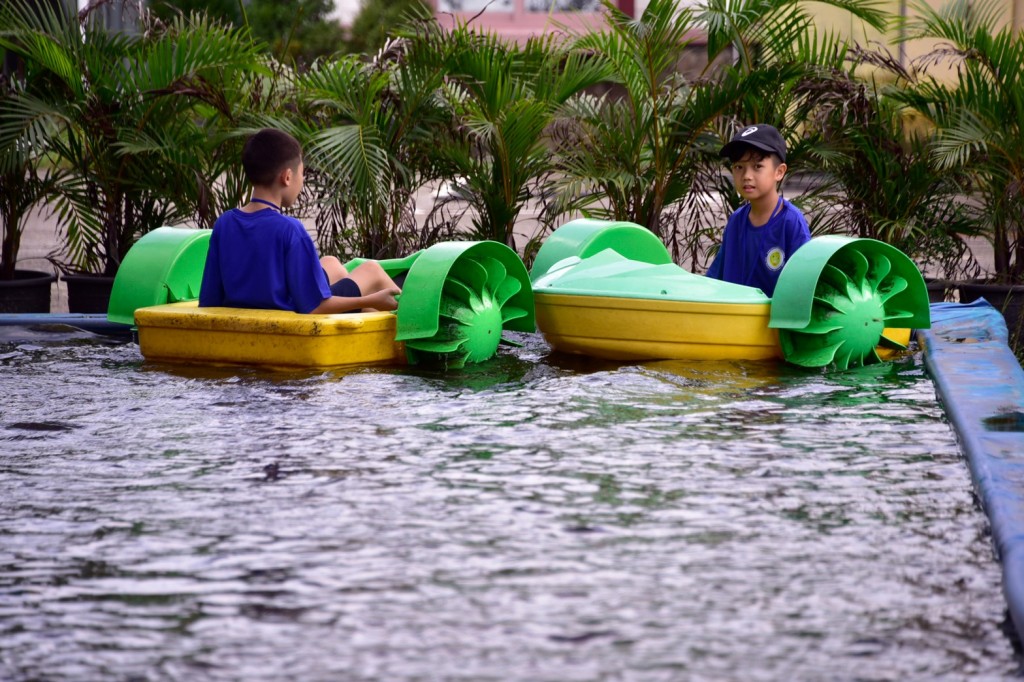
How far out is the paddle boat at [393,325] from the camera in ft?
18.9

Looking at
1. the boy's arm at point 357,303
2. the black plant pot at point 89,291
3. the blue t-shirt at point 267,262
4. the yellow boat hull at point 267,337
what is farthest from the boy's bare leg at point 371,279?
the black plant pot at point 89,291

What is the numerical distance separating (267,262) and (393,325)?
64 cm

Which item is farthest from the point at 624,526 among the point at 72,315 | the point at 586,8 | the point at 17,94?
the point at 586,8

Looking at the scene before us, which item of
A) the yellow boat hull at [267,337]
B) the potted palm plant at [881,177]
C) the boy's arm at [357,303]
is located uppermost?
the potted palm plant at [881,177]

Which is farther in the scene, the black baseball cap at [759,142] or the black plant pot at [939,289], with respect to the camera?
the black plant pot at [939,289]

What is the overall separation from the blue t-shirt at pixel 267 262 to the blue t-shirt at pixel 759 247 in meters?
2.05

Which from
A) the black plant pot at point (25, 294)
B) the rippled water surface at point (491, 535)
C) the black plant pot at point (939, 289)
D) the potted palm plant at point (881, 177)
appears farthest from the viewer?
the black plant pot at point (25, 294)

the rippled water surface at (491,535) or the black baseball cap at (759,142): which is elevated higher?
the black baseball cap at (759,142)

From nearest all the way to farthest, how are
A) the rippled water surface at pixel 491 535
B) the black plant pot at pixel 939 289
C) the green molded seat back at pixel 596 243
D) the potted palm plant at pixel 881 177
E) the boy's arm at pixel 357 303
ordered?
the rippled water surface at pixel 491 535 → the boy's arm at pixel 357 303 → the green molded seat back at pixel 596 243 → the potted palm plant at pixel 881 177 → the black plant pot at pixel 939 289

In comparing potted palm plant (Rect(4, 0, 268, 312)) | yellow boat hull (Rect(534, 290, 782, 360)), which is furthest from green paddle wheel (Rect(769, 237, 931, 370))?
potted palm plant (Rect(4, 0, 268, 312))

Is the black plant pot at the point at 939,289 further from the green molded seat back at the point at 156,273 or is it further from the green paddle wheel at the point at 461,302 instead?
the green molded seat back at the point at 156,273

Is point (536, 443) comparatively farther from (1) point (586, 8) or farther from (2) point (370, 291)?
(1) point (586, 8)

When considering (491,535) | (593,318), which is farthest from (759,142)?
(491,535)

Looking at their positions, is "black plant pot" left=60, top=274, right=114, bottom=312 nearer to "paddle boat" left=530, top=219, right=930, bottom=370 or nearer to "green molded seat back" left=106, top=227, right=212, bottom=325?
"green molded seat back" left=106, top=227, right=212, bottom=325
